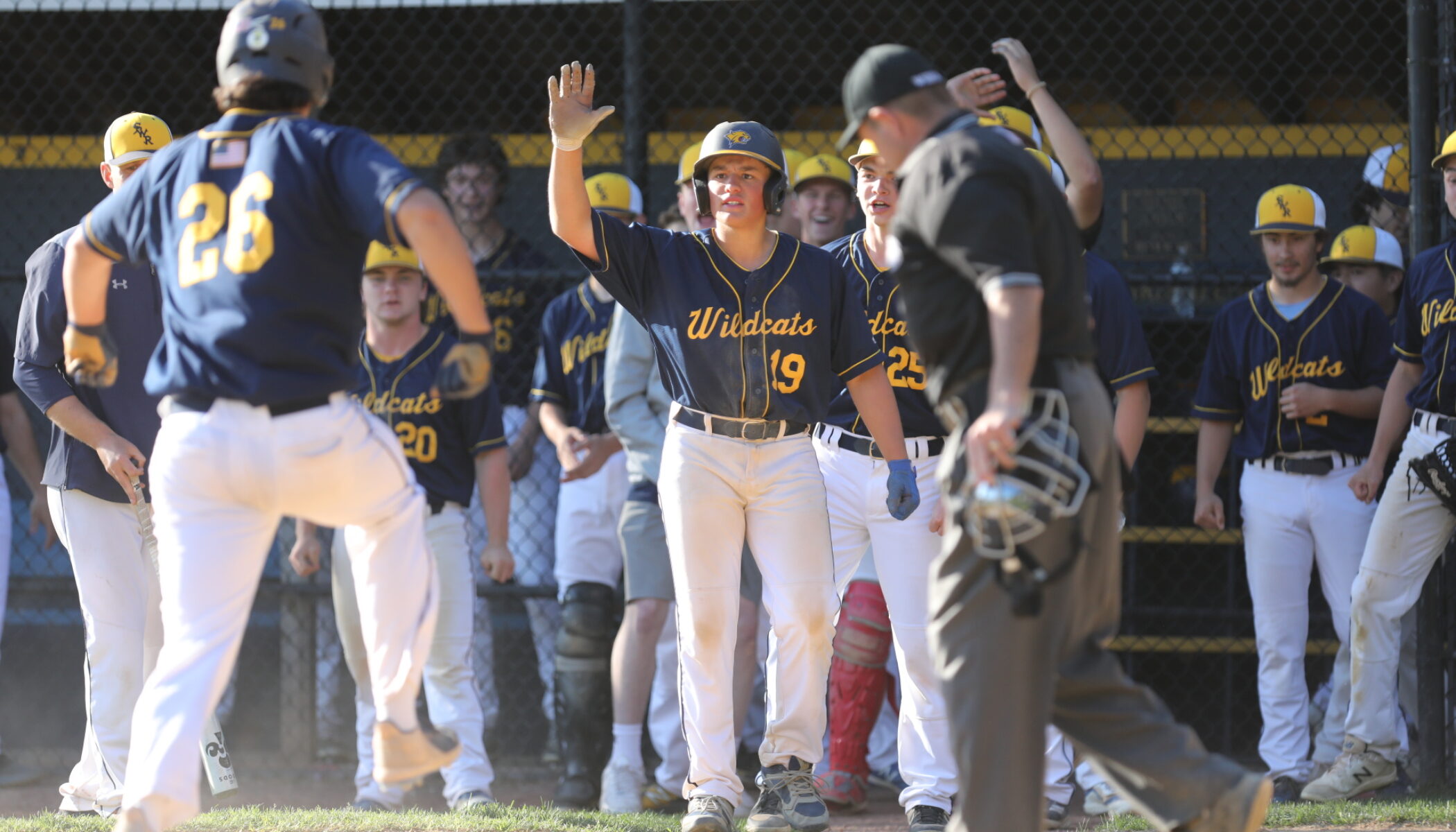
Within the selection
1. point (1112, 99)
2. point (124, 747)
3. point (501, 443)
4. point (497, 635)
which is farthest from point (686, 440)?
point (1112, 99)

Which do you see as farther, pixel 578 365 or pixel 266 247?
pixel 578 365

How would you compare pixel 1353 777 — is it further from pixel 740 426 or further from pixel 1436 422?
pixel 740 426

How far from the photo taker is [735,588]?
407 centimetres

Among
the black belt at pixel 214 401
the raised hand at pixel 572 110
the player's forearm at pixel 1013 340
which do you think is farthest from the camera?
the raised hand at pixel 572 110

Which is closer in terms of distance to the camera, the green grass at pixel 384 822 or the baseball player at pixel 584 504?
the green grass at pixel 384 822

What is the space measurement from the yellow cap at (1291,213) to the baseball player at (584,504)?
7.63ft

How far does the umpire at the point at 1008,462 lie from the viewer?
110 inches

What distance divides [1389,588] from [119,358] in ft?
13.7

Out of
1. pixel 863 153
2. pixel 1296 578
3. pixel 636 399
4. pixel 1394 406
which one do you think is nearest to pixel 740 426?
pixel 863 153

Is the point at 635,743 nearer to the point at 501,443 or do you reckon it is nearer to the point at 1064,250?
the point at 501,443

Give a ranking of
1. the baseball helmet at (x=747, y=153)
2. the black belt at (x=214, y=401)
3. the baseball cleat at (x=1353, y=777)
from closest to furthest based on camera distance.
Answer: the black belt at (x=214, y=401), the baseball helmet at (x=747, y=153), the baseball cleat at (x=1353, y=777)

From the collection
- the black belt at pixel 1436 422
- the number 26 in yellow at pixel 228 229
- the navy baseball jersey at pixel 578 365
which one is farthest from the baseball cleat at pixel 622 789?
the black belt at pixel 1436 422

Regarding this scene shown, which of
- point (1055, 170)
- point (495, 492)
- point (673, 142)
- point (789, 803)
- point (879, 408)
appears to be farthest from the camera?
point (673, 142)

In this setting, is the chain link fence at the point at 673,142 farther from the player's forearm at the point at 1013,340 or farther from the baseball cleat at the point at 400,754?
the player's forearm at the point at 1013,340
